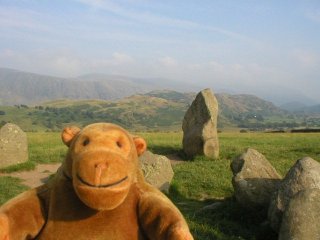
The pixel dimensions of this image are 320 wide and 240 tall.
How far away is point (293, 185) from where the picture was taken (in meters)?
11.0

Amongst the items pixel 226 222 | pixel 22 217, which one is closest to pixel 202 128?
pixel 226 222

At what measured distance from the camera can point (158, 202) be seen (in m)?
5.83

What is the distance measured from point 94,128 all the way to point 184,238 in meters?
1.84

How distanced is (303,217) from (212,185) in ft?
28.7

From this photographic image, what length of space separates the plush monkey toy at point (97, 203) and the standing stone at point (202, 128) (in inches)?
763

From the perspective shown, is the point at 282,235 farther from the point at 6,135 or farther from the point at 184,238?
the point at 6,135

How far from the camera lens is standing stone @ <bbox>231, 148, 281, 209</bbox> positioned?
42.6 ft

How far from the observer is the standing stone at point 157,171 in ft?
54.7

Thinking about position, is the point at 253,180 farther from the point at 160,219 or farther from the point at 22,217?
the point at 22,217

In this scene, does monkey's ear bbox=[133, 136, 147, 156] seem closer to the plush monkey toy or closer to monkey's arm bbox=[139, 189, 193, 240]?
the plush monkey toy

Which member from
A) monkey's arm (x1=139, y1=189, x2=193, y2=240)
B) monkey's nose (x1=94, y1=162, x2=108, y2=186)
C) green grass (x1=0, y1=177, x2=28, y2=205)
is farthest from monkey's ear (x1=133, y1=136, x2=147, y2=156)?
green grass (x1=0, y1=177, x2=28, y2=205)

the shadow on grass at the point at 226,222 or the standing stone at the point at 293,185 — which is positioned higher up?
the standing stone at the point at 293,185

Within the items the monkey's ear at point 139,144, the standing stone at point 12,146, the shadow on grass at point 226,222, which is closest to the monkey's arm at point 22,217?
the monkey's ear at point 139,144

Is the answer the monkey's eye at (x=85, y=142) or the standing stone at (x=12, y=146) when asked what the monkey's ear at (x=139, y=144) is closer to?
the monkey's eye at (x=85, y=142)
